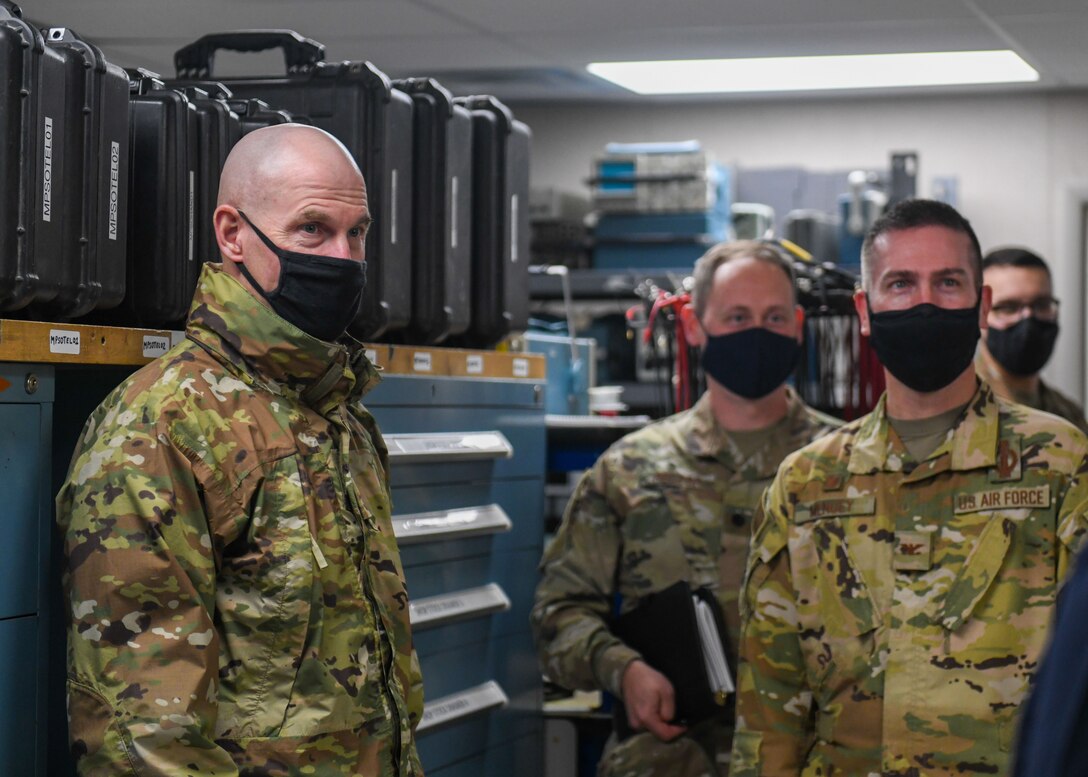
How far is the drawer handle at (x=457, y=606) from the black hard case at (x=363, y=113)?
0.50m

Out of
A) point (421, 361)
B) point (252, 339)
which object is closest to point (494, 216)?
point (421, 361)

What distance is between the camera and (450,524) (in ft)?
8.63

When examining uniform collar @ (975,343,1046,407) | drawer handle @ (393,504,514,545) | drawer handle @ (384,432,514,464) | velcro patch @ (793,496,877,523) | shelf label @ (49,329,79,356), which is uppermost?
shelf label @ (49,329,79,356)

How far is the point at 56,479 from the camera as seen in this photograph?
73.1 inches

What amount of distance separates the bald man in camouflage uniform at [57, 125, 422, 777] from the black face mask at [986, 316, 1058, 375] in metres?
2.12

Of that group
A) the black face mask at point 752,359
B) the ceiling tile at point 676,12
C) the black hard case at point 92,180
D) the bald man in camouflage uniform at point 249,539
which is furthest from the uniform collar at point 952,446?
the ceiling tile at point 676,12

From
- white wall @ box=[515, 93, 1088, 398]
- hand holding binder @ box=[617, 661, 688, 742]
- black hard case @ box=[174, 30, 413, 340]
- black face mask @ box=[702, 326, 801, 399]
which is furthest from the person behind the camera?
white wall @ box=[515, 93, 1088, 398]

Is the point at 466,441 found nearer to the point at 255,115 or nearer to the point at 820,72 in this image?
the point at 255,115

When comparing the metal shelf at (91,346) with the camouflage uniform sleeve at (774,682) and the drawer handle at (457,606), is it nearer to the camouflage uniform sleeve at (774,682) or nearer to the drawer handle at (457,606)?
the drawer handle at (457,606)

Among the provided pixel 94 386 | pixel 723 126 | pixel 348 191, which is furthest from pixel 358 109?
pixel 723 126

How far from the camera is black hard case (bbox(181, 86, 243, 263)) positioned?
78.7 inches

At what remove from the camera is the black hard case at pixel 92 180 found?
5.66 feet

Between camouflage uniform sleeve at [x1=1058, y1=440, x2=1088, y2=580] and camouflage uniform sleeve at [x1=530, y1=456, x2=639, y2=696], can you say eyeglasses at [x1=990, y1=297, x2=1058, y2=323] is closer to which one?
camouflage uniform sleeve at [x1=530, y1=456, x2=639, y2=696]

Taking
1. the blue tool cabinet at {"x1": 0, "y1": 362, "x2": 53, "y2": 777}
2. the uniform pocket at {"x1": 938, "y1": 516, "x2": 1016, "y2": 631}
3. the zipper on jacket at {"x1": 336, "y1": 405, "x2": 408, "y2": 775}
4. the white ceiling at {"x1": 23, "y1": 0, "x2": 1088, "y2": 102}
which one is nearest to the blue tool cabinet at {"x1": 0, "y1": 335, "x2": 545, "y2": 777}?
the blue tool cabinet at {"x1": 0, "y1": 362, "x2": 53, "y2": 777}
